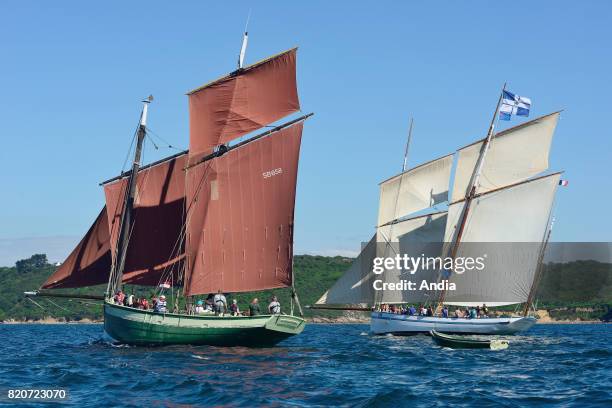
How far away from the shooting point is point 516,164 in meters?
83.8

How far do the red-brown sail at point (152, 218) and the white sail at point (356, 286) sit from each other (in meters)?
30.3

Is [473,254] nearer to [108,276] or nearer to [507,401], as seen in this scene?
[108,276]

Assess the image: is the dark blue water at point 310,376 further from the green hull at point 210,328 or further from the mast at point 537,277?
the mast at point 537,277

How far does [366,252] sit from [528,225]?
16.4 m

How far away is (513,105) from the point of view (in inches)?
3223

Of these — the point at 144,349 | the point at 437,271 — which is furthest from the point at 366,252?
the point at 144,349

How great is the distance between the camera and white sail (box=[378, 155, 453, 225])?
8900 centimetres

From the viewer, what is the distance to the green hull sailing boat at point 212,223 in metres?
54.2

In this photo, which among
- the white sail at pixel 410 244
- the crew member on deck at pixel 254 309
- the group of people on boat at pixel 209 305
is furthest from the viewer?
the white sail at pixel 410 244

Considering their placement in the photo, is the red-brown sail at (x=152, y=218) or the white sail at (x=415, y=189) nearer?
the red-brown sail at (x=152, y=218)

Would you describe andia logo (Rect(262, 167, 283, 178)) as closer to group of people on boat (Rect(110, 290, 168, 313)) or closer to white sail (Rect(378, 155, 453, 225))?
group of people on boat (Rect(110, 290, 168, 313))

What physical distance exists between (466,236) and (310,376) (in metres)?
47.8

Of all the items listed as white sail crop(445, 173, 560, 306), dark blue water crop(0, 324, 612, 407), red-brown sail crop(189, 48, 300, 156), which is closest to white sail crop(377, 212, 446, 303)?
white sail crop(445, 173, 560, 306)

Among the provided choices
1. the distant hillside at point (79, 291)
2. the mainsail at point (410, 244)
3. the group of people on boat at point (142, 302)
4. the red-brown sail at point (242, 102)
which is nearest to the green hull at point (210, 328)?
the group of people on boat at point (142, 302)
